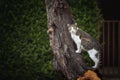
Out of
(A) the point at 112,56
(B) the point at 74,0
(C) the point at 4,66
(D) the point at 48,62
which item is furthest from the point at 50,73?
(A) the point at 112,56

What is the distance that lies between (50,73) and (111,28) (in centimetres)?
281

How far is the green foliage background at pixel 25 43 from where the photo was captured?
11.3m

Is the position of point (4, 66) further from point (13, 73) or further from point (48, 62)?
point (48, 62)

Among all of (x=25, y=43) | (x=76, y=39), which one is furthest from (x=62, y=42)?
(x=25, y=43)

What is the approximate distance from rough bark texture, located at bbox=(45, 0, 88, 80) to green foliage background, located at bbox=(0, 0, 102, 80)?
2349mm

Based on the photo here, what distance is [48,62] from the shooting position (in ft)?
37.5

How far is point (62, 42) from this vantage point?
889 centimetres

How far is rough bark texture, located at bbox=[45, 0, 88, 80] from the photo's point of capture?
8.79 metres

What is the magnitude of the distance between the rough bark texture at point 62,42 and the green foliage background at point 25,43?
235 centimetres

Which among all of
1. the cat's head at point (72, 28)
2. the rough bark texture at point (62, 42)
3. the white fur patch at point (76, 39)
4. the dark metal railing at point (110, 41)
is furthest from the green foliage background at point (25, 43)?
the white fur patch at point (76, 39)

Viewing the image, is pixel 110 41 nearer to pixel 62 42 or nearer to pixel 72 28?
pixel 62 42

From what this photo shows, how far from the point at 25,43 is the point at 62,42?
2.62 m

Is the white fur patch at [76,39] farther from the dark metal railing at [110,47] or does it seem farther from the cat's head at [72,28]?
the dark metal railing at [110,47]

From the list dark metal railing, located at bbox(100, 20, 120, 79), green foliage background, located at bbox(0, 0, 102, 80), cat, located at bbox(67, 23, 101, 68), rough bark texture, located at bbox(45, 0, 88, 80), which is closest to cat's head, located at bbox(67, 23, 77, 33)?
cat, located at bbox(67, 23, 101, 68)
